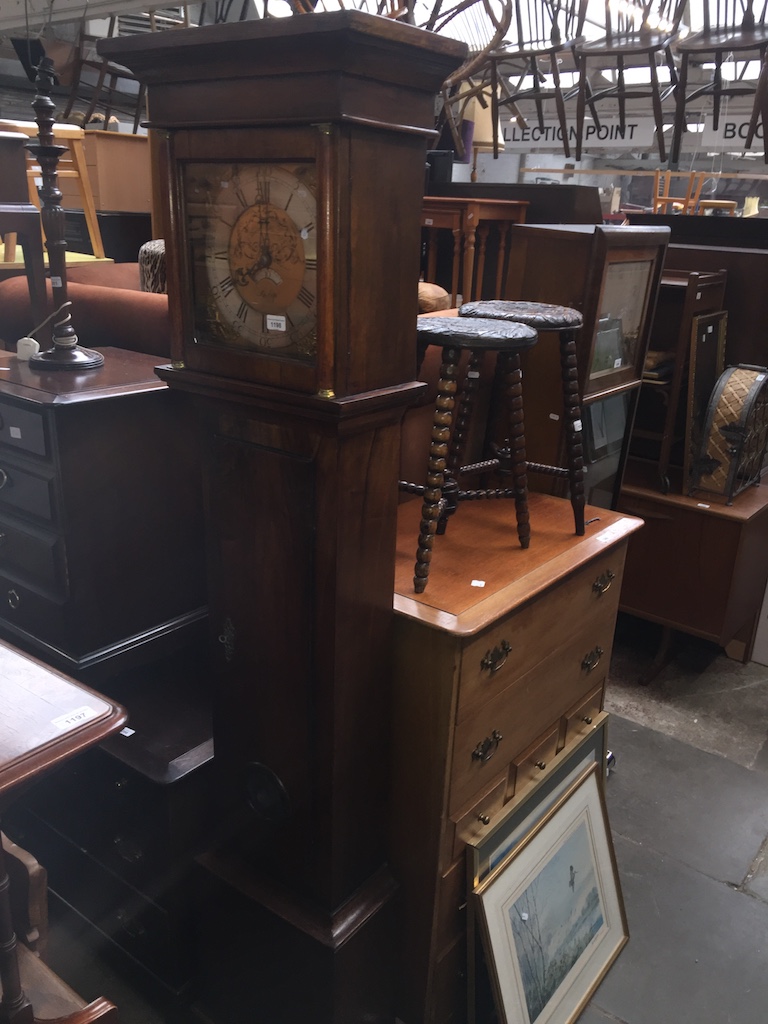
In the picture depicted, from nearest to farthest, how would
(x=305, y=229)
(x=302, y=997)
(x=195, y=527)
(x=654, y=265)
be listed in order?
(x=305, y=229), (x=302, y=997), (x=195, y=527), (x=654, y=265)

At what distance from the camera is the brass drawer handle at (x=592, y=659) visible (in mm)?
1916

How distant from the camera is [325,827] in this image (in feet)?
4.71

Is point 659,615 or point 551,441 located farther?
point 659,615

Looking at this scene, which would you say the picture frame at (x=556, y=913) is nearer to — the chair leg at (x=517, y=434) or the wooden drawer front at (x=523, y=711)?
the wooden drawer front at (x=523, y=711)

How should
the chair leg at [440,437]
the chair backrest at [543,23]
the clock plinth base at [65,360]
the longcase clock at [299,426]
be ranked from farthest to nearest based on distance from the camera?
the chair backrest at [543,23] → the clock plinth base at [65,360] → the chair leg at [440,437] → the longcase clock at [299,426]

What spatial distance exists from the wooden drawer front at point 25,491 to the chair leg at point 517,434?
3.00 ft

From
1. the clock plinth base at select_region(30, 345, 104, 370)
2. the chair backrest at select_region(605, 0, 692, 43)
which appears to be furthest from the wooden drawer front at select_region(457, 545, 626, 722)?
the chair backrest at select_region(605, 0, 692, 43)

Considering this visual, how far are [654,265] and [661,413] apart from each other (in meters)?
1.08

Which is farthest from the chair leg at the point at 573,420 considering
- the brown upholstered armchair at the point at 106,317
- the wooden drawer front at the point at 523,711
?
the brown upholstered armchair at the point at 106,317

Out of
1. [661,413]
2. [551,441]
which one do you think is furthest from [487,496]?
[661,413]

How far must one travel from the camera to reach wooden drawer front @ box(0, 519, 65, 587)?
1.65m

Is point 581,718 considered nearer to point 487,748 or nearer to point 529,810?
point 529,810

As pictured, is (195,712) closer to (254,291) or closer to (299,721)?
(299,721)

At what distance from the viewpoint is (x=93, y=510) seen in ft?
5.44
